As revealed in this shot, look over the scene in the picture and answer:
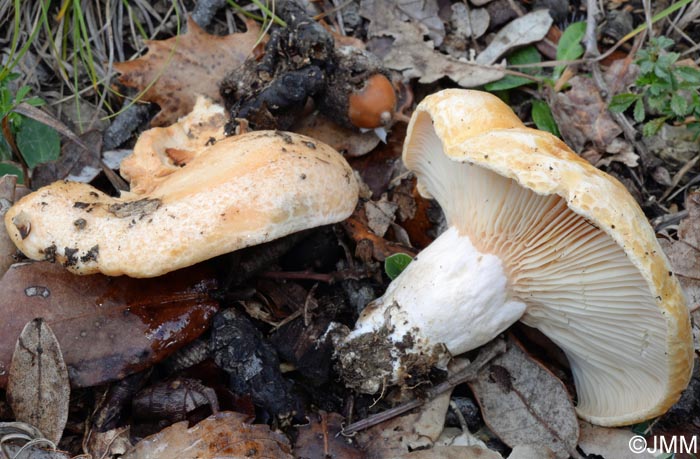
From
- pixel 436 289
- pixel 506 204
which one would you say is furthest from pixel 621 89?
pixel 436 289

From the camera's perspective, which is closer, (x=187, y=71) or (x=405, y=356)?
(x=405, y=356)

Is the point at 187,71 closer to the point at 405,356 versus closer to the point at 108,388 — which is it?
the point at 108,388

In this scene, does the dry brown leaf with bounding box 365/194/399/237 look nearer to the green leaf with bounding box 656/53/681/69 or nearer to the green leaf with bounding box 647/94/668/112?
the green leaf with bounding box 647/94/668/112

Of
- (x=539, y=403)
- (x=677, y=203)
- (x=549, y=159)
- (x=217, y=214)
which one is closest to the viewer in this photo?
(x=549, y=159)

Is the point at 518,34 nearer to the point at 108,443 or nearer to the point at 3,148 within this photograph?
the point at 3,148

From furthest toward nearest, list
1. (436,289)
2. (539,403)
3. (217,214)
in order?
(539,403) < (436,289) < (217,214)

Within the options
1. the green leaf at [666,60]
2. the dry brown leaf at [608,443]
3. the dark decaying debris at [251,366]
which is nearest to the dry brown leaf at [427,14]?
the green leaf at [666,60]

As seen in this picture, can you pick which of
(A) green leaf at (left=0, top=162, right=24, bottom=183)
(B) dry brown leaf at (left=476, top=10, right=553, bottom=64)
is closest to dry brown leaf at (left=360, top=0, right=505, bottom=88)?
(B) dry brown leaf at (left=476, top=10, right=553, bottom=64)
